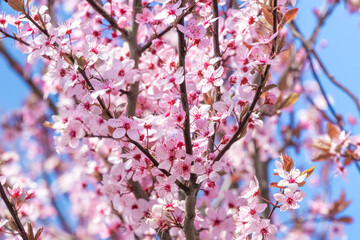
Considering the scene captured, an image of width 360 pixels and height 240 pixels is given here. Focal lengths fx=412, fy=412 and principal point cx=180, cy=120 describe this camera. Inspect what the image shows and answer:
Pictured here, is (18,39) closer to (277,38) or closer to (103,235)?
(277,38)

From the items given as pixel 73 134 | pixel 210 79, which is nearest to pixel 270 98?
pixel 210 79

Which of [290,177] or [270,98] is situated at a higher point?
[270,98]

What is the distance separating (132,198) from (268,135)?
238cm

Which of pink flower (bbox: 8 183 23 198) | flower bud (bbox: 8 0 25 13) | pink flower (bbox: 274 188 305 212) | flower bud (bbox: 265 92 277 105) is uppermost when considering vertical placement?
flower bud (bbox: 265 92 277 105)

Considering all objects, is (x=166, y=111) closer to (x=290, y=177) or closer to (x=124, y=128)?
(x=124, y=128)

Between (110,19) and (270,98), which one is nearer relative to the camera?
(270,98)

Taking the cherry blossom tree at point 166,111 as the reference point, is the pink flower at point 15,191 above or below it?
below

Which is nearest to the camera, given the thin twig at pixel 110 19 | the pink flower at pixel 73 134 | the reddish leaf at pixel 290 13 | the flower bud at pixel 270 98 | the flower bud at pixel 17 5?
the reddish leaf at pixel 290 13

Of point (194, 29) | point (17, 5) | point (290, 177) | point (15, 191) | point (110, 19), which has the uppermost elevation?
point (110, 19)

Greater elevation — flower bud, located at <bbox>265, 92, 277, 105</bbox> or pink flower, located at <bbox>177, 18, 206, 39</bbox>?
flower bud, located at <bbox>265, 92, 277, 105</bbox>

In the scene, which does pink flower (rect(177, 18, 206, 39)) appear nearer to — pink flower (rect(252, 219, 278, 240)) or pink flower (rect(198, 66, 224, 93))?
pink flower (rect(198, 66, 224, 93))

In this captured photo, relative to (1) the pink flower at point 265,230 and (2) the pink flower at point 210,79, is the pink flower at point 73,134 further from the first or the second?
(1) the pink flower at point 265,230

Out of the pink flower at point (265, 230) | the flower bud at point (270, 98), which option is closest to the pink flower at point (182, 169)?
the pink flower at point (265, 230)

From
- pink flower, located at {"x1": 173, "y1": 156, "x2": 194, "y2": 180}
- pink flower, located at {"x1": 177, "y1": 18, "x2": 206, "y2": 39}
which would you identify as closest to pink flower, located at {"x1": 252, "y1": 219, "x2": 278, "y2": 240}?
pink flower, located at {"x1": 173, "y1": 156, "x2": 194, "y2": 180}
